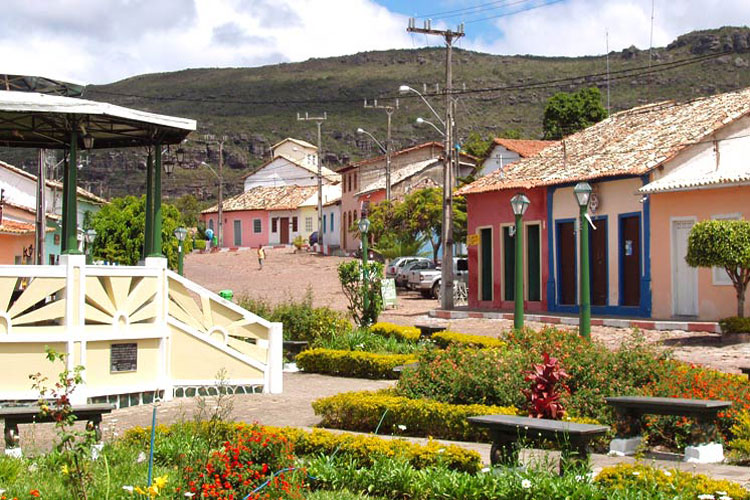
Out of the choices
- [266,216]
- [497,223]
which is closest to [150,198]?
[497,223]

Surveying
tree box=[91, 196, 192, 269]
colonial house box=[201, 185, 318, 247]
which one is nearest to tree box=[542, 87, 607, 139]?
colonial house box=[201, 185, 318, 247]

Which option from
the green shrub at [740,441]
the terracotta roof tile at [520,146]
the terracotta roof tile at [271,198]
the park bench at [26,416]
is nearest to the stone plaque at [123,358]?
the park bench at [26,416]

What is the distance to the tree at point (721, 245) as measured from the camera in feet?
66.2

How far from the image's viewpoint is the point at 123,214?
119 ft

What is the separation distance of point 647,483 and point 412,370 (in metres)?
5.81

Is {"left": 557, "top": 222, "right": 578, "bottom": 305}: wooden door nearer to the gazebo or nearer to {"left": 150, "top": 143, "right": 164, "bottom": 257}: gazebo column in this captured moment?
the gazebo

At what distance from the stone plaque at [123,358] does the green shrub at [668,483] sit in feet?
28.5

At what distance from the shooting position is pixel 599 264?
27.6m

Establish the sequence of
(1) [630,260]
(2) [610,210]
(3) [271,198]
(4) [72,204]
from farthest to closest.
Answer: (3) [271,198] < (2) [610,210] < (1) [630,260] < (4) [72,204]

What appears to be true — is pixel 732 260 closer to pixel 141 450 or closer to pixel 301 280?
pixel 141 450

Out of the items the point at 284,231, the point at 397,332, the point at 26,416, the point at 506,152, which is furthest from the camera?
the point at 284,231

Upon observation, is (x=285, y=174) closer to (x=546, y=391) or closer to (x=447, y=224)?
(x=447, y=224)

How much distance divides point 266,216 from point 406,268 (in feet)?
115

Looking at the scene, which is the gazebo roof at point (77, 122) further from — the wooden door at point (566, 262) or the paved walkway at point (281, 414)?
the wooden door at point (566, 262)
